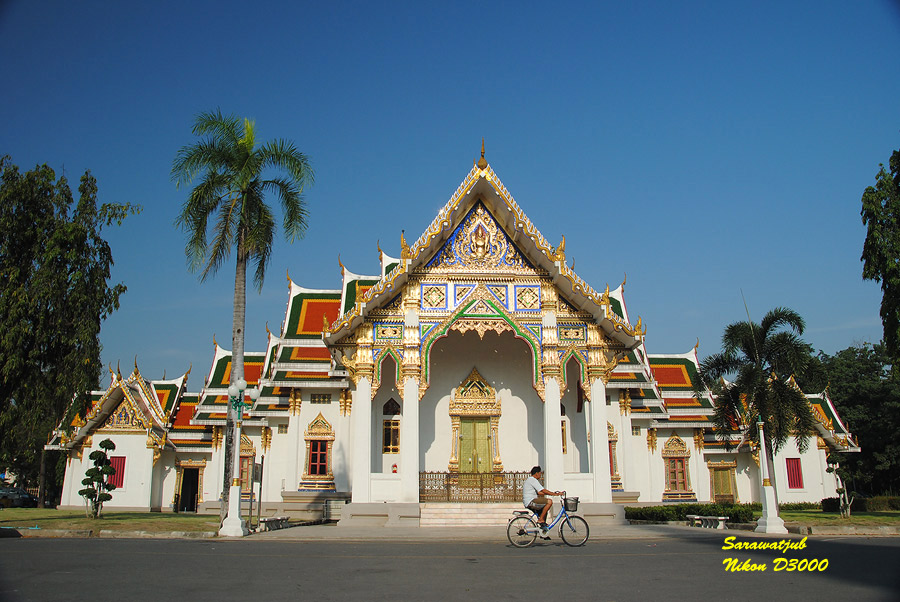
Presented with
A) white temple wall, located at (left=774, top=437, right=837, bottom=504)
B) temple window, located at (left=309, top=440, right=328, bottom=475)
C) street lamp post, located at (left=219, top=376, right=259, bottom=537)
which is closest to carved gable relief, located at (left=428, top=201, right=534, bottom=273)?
street lamp post, located at (left=219, top=376, right=259, bottom=537)

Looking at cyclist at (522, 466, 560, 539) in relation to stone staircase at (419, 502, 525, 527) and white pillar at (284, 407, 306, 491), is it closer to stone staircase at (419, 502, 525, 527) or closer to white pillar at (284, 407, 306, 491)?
stone staircase at (419, 502, 525, 527)

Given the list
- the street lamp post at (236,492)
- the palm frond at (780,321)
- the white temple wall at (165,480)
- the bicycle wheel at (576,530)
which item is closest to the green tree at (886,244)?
the palm frond at (780,321)

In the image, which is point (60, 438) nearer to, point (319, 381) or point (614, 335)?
point (319, 381)

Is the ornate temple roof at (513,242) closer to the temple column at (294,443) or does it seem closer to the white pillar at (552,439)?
the white pillar at (552,439)

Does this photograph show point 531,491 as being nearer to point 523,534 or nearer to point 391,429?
point 523,534

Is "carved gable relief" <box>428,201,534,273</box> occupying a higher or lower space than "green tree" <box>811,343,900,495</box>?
higher

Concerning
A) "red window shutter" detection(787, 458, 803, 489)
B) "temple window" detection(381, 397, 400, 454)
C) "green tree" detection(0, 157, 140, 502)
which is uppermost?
"green tree" detection(0, 157, 140, 502)

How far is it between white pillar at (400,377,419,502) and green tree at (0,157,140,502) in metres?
7.84

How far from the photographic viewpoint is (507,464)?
19.4m

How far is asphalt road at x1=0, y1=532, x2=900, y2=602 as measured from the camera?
6.26 meters

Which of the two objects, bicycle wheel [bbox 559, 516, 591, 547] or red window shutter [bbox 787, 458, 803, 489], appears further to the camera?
red window shutter [bbox 787, 458, 803, 489]

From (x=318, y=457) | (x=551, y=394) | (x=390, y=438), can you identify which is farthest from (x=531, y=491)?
(x=318, y=457)

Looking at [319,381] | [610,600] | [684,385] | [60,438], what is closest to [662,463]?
[684,385]

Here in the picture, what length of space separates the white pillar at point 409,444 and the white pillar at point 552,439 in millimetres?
3174
